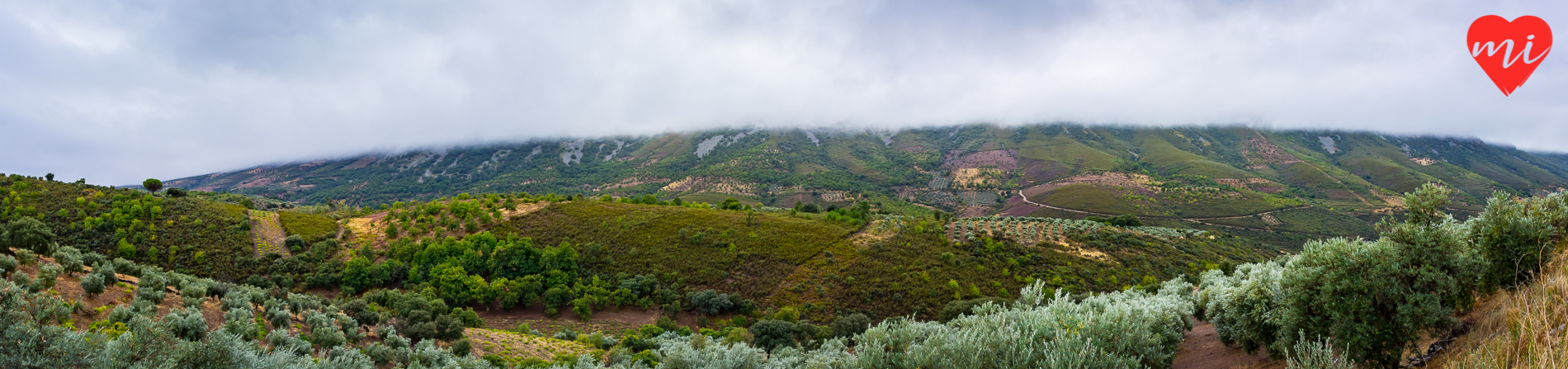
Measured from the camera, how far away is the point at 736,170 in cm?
18362

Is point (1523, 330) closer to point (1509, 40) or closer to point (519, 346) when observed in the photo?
point (1509, 40)

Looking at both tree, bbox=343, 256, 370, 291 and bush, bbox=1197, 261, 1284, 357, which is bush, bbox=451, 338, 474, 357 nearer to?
bush, bbox=1197, 261, 1284, 357

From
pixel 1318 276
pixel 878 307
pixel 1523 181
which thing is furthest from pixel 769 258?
pixel 1523 181

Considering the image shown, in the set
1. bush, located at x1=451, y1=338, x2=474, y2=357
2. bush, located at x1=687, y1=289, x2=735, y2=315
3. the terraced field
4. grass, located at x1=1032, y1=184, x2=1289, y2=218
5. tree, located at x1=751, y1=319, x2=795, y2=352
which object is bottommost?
grass, located at x1=1032, y1=184, x2=1289, y2=218

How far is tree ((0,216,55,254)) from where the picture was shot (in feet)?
77.8

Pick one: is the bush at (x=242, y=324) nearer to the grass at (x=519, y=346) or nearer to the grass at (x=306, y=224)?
the grass at (x=519, y=346)

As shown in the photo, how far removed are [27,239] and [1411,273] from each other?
167 feet

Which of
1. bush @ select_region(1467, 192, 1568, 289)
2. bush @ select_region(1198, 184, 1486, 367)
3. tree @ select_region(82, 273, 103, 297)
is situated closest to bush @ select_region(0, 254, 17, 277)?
tree @ select_region(82, 273, 103, 297)

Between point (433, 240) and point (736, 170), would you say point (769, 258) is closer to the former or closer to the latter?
point (433, 240)

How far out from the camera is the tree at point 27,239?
23.7m

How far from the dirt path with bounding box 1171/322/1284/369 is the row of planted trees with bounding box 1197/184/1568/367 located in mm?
1916

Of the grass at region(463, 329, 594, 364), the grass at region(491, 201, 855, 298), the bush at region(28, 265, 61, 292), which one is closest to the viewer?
the bush at region(28, 265, 61, 292)

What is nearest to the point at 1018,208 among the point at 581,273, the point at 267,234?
the point at 581,273

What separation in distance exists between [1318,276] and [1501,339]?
208 centimetres
